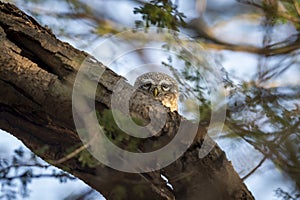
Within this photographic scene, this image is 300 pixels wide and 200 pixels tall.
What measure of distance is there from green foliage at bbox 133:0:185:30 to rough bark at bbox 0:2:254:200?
34 cm

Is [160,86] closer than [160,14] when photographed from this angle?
No

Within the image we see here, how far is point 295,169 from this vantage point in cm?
133

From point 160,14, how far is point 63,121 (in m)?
0.55

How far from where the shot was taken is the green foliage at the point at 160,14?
1681mm

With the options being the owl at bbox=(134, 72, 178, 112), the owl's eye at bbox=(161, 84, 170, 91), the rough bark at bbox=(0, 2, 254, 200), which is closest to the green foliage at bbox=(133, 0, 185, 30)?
the rough bark at bbox=(0, 2, 254, 200)

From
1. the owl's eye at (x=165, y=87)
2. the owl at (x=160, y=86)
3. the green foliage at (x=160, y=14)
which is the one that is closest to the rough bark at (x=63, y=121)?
the green foliage at (x=160, y=14)

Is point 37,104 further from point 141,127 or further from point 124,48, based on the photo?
point 124,48

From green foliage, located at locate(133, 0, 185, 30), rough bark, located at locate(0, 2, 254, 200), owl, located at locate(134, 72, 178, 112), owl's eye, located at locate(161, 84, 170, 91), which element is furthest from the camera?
owl's eye, located at locate(161, 84, 170, 91)

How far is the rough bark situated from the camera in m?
1.33

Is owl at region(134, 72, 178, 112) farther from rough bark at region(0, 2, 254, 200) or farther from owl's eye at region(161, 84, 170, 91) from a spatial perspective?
rough bark at region(0, 2, 254, 200)

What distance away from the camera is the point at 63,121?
1.37 m

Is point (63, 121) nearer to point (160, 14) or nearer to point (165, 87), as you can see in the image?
point (160, 14)

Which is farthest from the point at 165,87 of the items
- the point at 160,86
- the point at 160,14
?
the point at 160,14

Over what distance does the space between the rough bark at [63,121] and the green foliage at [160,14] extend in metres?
0.34
